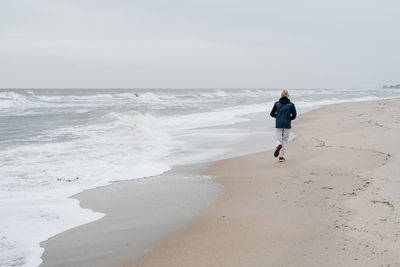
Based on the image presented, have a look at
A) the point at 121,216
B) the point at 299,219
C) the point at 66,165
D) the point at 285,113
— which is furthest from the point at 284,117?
the point at 66,165

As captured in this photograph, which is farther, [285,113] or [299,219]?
[285,113]

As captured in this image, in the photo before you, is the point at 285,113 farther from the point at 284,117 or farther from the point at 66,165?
the point at 66,165

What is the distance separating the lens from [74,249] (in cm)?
408

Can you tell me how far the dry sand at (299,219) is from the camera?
139 inches

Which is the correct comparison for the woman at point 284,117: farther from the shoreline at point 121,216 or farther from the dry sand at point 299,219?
the shoreline at point 121,216

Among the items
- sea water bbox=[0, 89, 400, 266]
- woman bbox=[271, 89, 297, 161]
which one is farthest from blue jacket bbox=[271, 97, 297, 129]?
sea water bbox=[0, 89, 400, 266]

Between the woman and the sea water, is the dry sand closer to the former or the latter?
the woman

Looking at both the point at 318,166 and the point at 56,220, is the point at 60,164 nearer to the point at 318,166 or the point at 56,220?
the point at 56,220

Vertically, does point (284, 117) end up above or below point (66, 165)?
above

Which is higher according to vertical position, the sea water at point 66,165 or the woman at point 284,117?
the woman at point 284,117

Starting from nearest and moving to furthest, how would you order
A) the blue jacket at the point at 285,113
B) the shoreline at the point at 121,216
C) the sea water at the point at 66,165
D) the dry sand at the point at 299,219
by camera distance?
the dry sand at the point at 299,219 < the shoreline at the point at 121,216 < the sea water at the point at 66,165 < the blue jacket at the point at 285,113

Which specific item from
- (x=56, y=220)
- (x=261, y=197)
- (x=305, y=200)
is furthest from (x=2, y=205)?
(x=305, y=200)

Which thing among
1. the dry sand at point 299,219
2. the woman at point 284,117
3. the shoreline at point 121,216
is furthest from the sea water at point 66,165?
the woman at point 284,117

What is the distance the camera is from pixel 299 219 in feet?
14.9
